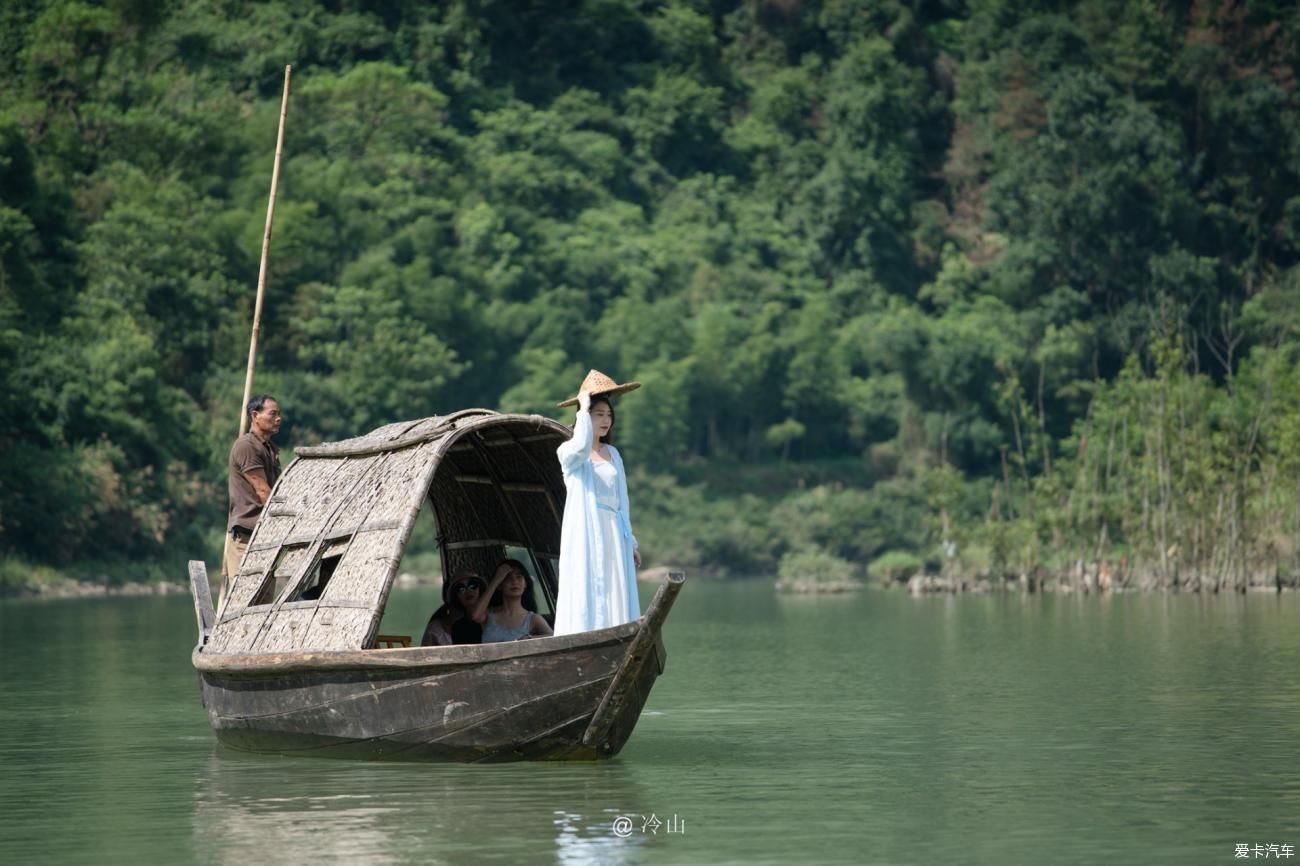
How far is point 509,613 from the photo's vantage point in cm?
1398

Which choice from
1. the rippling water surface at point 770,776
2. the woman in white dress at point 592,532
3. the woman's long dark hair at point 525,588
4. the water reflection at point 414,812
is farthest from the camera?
the woman's long dark hair at point 525,588

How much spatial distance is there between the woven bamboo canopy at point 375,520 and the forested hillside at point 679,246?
2698cm

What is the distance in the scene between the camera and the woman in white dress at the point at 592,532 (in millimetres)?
12609

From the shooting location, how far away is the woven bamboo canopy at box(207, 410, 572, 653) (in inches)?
511

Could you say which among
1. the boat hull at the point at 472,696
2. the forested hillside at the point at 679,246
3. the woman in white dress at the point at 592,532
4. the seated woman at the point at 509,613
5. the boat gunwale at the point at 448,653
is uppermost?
the forested hillside at the point at 679,246

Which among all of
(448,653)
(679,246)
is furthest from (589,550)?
(679,246)

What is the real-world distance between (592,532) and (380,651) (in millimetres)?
1332

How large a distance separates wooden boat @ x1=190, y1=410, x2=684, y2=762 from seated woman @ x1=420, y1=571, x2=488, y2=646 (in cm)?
41

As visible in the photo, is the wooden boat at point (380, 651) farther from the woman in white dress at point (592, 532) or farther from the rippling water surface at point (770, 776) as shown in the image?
the woman in white dress at point (592, 532)

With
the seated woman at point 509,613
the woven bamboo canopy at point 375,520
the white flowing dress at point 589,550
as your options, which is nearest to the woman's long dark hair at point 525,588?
the seated woman at point 509,613

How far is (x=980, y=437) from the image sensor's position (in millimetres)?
59500

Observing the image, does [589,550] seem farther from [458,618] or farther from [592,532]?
[458,618]

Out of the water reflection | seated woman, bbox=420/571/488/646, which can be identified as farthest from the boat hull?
seated woman, bbox=420/571/488/646

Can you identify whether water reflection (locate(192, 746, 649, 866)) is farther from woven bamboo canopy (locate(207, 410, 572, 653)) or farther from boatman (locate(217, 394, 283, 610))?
boatman (locate(217, 394, 283, 610))
